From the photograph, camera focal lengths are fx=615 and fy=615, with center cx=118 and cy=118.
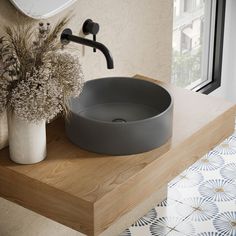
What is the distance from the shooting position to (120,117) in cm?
247

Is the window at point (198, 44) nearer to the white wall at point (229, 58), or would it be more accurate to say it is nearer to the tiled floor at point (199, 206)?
the white wall at point (229, 58)

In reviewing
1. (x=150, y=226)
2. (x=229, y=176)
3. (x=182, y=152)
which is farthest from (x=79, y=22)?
(x=229, y=176)

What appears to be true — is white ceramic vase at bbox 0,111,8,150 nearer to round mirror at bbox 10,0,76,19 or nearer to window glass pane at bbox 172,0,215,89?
round mirror at bbox 10,0,76,19

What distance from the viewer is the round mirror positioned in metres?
2.17

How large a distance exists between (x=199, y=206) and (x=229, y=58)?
4.86 ft

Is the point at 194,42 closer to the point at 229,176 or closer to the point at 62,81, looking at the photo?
the point at 229,176

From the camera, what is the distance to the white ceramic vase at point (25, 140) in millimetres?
2125

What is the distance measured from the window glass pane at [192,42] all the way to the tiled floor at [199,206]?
0.67m

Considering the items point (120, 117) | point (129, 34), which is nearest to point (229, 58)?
point (129, 34)

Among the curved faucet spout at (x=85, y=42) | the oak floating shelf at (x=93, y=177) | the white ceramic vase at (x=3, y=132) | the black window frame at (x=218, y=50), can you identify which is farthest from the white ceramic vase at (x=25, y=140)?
the black window frame at (x=218, y=50)

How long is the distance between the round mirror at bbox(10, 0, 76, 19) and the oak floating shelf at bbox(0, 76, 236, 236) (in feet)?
1.49

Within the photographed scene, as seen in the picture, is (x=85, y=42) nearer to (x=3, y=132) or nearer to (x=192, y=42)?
(x=3, y=132)

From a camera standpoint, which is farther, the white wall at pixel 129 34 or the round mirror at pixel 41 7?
the white wall at pixel 129 34

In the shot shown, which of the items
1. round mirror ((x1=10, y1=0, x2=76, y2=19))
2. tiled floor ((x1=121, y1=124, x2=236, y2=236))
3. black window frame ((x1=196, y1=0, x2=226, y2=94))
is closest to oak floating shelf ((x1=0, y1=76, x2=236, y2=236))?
round mirror ((x1=10, y1=0, x2=76, y2=19))
